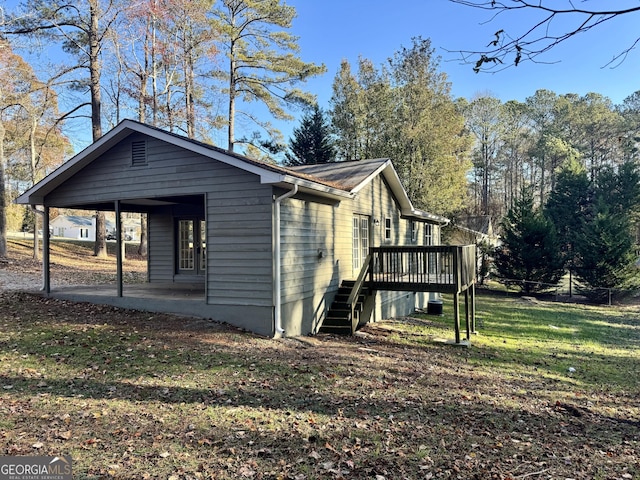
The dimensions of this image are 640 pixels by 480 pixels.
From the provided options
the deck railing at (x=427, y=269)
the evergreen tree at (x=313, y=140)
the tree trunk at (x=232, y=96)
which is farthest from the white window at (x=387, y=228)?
the evergreen tree at (x=313, y=140)

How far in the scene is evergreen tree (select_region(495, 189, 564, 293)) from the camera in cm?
2072

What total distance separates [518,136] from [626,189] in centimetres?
1471

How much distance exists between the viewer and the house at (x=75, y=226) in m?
55.9

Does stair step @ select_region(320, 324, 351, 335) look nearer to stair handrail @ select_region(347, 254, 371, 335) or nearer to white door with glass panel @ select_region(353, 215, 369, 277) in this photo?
stair handrail @ select_region(347, 254, 371, 335)

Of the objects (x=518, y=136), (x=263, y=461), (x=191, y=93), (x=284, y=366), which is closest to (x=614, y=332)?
(x=284, y=366)

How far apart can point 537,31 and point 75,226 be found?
207 ft

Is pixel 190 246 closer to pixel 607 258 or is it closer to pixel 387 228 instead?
pixel 387 228

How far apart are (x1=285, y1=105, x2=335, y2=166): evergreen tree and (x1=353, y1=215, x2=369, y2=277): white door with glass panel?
14.2 metres

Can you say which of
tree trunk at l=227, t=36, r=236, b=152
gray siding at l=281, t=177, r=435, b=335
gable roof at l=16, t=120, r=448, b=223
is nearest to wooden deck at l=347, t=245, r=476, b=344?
gray siding at l=281, t=177, r=435, b=335

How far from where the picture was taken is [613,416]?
214 inches

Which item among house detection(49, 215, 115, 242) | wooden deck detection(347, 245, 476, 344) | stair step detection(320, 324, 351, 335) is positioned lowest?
stair step detection(320, 324, 351, 335)

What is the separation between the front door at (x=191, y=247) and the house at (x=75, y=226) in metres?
50.7

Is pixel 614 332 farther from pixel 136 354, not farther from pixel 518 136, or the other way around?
pixel 518 136

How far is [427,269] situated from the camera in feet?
32.2
